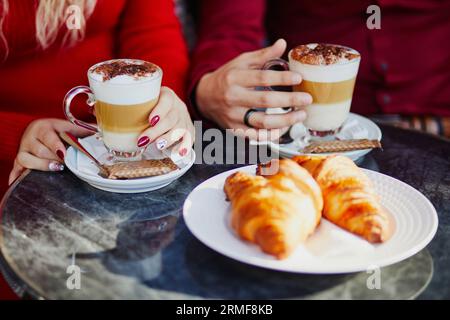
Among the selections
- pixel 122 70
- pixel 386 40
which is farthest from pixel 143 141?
pixel 386 40

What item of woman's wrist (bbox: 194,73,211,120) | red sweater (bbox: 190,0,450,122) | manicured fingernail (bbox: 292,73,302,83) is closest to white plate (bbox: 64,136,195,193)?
manicured fingernail (bbox: 292,73,302,83)

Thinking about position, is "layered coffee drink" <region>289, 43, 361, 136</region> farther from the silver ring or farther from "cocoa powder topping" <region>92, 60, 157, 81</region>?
"cocoa powder topping" <region>92, 60, 157, 81</region>

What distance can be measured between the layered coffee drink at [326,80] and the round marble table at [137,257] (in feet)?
0.87

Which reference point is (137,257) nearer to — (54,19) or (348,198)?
(348,198)

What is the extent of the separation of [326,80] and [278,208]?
557 millimetres

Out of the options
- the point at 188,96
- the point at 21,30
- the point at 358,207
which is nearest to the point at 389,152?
the point at 358,207

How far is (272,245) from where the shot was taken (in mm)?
881

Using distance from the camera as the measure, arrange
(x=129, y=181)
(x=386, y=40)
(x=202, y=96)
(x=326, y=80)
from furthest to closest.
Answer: (x=386, y=40)
(x=202, y=96)
(x=326, y=80)
(x=129, y=181)

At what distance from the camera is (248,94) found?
1.55 m

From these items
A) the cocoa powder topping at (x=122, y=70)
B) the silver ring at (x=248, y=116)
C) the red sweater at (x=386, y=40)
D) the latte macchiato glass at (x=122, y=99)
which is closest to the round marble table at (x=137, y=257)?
the latte macchiato glass at (x=122, y=99)

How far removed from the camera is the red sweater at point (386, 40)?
2.03 metres

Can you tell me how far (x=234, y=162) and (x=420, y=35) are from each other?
1.07 metres

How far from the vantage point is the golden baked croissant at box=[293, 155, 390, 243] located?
37.5 inches

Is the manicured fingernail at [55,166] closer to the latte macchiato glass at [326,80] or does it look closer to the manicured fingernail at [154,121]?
the manicured fingernail at [154,121]
